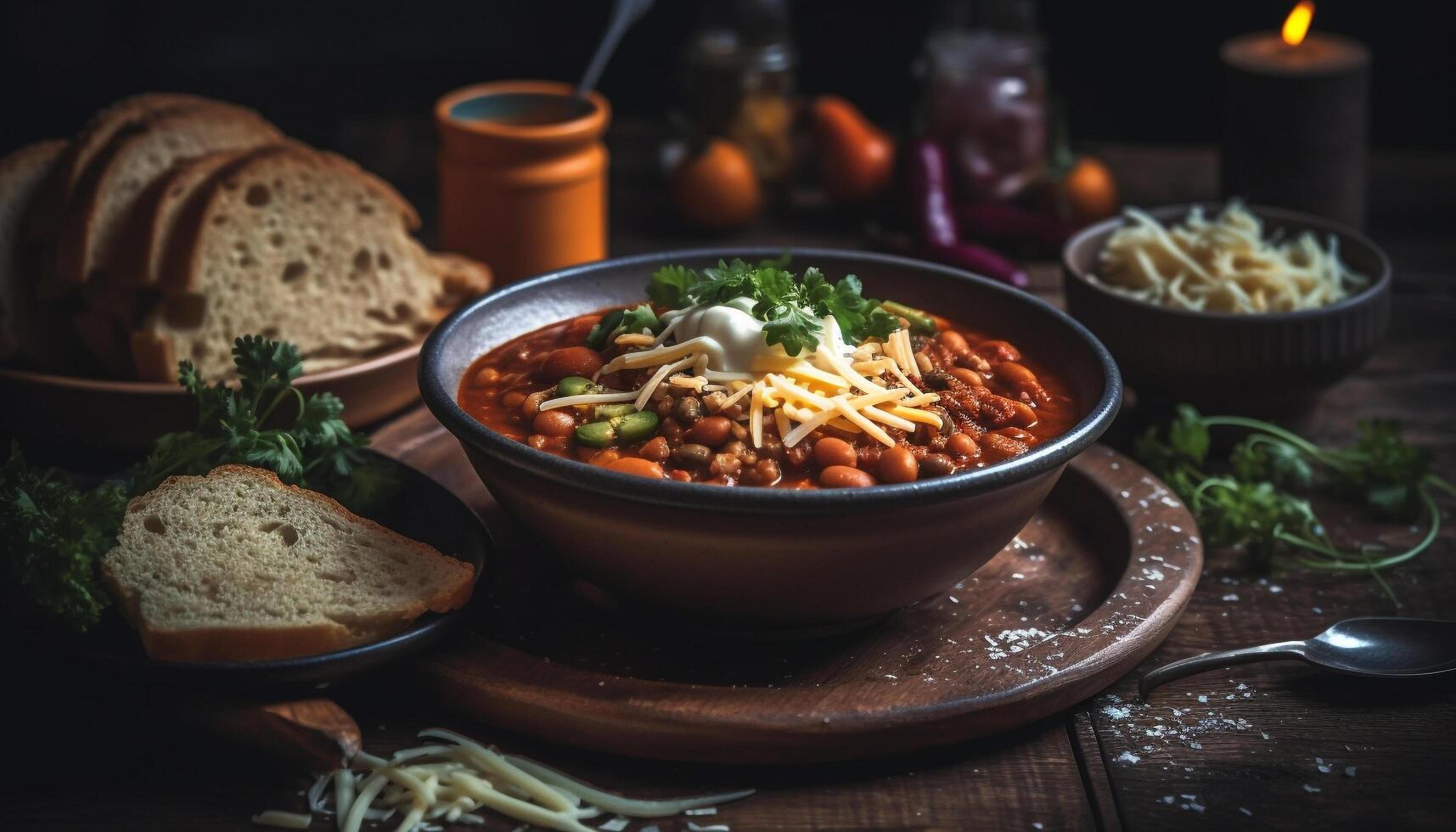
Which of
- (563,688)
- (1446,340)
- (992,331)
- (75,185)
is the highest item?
(75,185)

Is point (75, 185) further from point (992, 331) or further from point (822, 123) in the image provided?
point (822, 123)

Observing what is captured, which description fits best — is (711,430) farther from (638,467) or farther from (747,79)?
(747,79)

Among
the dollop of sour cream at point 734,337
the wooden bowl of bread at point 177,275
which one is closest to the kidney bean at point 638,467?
the dollop of sour cream at point 734,337

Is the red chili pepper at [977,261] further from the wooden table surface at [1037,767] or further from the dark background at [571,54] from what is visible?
the wooden table surface at [1037,767]

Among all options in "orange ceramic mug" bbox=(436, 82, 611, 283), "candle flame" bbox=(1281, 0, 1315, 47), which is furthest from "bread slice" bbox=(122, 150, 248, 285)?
"candle flame" bbox=(1281, 0, 1315, 47)

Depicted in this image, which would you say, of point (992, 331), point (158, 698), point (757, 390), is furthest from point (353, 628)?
point (992, 331)

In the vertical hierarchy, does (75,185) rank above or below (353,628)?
above

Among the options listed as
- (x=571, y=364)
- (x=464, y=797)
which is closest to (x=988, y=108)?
(x=571, y=364)
